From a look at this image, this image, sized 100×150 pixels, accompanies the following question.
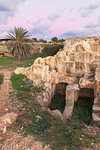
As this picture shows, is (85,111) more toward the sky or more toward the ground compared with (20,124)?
more toward the ground

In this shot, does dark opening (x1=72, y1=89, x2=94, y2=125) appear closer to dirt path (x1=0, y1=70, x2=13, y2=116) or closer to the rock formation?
the rock formation

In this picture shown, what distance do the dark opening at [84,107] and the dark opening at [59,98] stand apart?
4.06 feet

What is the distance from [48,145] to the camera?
3.62 metres

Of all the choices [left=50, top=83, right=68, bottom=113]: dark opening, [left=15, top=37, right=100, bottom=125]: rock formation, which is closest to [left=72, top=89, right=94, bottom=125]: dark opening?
[left=15, top=37, right=100, bottom=125]: rock formation

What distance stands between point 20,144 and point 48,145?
918 millimetres

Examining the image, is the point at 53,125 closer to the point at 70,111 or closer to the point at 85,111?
the point at 70,111

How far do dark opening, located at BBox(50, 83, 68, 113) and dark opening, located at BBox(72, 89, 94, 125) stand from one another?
1238 mm

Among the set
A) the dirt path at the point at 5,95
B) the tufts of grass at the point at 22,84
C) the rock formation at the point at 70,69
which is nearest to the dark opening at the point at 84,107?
the rock formation at the point at 70,69

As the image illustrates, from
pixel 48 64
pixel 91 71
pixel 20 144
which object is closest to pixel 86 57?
pixel 91 71

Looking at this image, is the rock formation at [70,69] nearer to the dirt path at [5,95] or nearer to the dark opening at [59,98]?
the dark opening at [59,98]

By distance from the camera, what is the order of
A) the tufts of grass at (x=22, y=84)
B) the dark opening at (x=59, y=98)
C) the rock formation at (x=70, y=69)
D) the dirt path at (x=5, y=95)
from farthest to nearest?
the dark opening at (x=59, y=98)
the rock formation at (x=70, y=69)
the tufts of grass at (x=22, y=84)
the dirt path at (x=5, y=95)

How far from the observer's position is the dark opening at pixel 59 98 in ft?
31.1

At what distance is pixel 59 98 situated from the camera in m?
11.0

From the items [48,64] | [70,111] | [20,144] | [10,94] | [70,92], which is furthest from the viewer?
[48,64]
